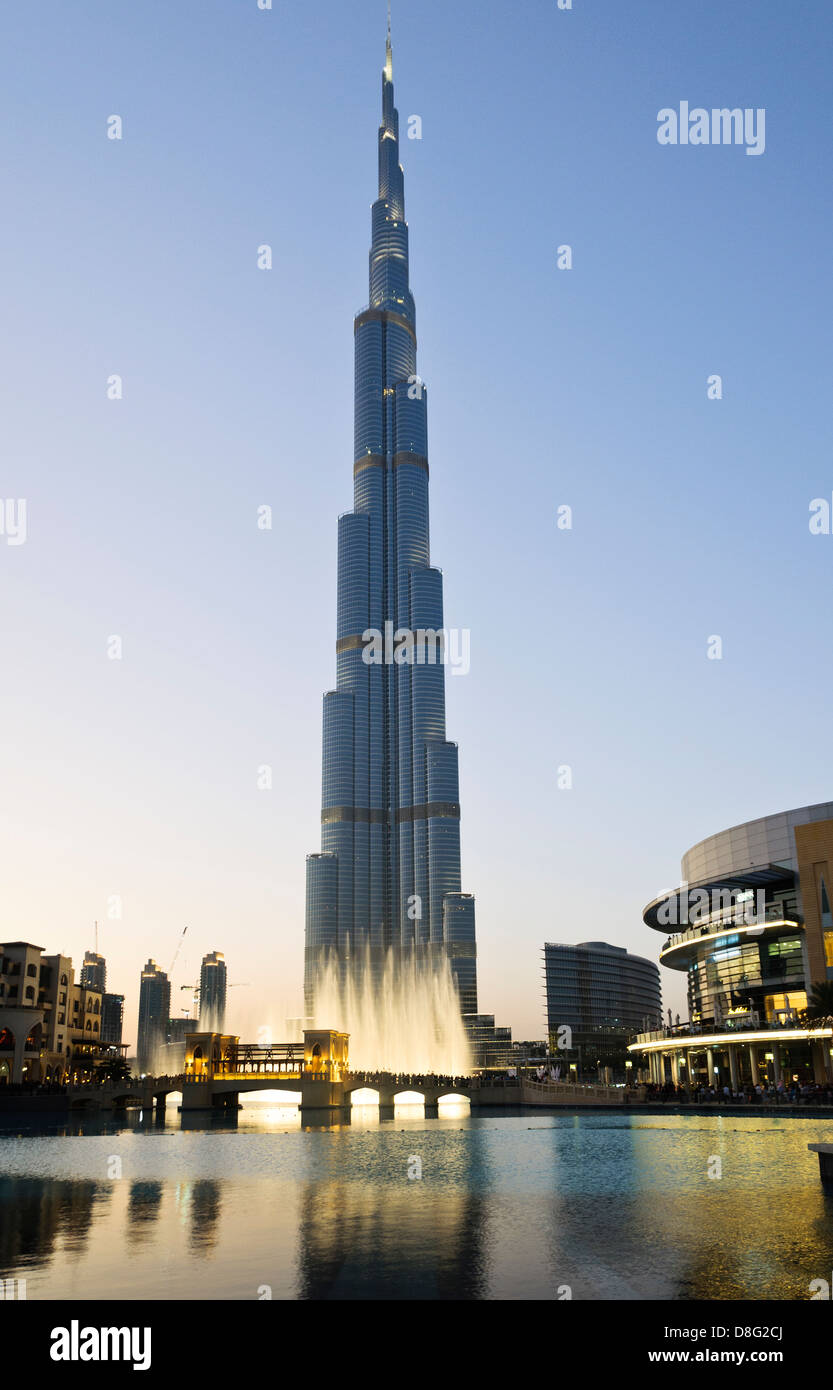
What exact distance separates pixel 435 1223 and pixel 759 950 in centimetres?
10417

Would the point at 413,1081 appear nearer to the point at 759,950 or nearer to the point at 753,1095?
the point at 759,950

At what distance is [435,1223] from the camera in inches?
1350

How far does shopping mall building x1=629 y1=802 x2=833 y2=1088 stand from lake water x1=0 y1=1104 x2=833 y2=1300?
48.0 meters

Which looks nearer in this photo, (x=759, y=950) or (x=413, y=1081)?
(x=759, y=950)

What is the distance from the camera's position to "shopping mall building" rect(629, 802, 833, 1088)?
115250mm

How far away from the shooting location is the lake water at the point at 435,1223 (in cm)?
2394

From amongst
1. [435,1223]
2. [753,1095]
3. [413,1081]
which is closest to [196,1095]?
[413,1081]

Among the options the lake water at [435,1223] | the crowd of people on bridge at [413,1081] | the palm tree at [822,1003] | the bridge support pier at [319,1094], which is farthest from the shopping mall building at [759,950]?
the bridge support pier at [319,1094]

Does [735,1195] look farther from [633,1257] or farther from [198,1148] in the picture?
[198,1148]

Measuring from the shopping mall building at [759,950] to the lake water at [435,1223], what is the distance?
47969mm

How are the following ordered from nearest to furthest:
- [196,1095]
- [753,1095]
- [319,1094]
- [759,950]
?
1. [753,1095]
2. [759,950]
3. [319,1094]
4. [196,1095]

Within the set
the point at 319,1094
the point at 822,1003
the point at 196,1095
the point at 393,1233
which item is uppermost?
the point at 822,1003
